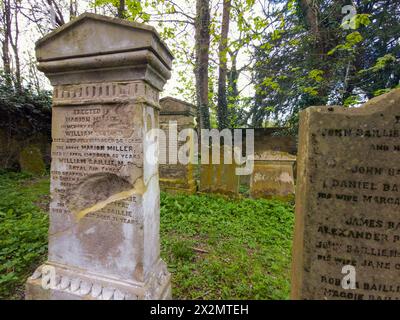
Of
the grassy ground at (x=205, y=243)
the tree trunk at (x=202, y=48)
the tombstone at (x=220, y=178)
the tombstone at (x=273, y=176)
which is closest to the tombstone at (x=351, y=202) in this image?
the grassy ground at (x=205, y=243)

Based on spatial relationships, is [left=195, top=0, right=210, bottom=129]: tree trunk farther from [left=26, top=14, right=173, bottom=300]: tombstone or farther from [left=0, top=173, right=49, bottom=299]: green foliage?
[left=26, top=14, right=173, bottom=300]: tombstone

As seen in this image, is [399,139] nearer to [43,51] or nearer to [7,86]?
[43,51]

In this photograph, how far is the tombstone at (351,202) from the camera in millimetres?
1388

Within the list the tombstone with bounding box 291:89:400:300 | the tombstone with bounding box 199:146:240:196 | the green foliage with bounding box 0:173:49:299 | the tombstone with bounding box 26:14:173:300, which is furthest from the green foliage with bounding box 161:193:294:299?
the green foliage with bounding box 0:173:49:299

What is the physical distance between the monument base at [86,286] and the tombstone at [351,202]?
44.9 inches

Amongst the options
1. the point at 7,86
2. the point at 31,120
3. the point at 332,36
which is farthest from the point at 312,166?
the point at 7,86

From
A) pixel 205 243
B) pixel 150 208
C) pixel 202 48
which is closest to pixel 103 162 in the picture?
pixel 150 208

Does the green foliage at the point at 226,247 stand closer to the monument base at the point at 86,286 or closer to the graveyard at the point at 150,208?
the graveyard at the point at 150,208

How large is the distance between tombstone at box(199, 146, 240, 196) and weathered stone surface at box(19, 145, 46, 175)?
5.25 metres

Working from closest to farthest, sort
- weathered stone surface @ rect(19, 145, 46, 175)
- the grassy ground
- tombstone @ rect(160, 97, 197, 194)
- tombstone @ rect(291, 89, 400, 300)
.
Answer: tombstone @ rect(291, 89, 400, 300)
the grassy ground
tombstone @ rect(160, 97, 197, 194)
weathered stone surface @ rect(19, 145, 46, 175)

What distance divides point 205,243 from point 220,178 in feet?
8.18

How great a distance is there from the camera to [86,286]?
188 cm

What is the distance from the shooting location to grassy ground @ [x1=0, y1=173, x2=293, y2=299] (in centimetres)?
233

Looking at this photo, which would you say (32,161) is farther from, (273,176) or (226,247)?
(273,176)
